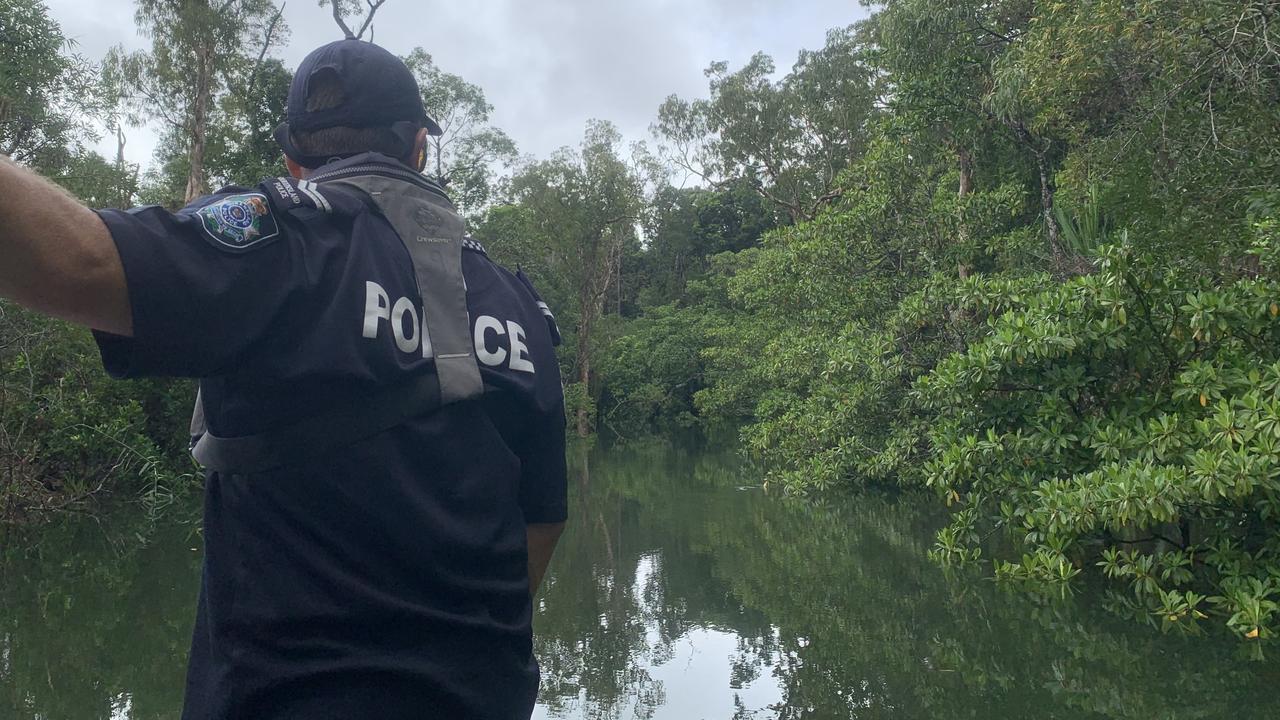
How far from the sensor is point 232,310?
0.99 m

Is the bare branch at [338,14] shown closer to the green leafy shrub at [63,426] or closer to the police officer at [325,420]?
the green leafy shrub at [63,426]

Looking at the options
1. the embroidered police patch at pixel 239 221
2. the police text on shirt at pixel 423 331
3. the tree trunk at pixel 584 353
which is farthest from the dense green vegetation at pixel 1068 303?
the tree trunk at pixel 584 353

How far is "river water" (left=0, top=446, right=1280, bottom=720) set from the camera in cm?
405

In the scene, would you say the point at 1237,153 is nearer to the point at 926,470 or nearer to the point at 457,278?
the point at 926,470

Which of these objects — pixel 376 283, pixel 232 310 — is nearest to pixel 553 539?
pixel 376 283

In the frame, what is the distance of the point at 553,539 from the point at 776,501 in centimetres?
967

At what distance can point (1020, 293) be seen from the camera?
6.50 m

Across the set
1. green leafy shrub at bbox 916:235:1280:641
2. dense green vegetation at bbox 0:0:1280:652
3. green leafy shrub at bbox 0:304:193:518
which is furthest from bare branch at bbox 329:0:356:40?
green leafy shrub at bbox 916:235:1280:641

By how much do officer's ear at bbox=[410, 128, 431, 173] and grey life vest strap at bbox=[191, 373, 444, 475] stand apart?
0.43 meters

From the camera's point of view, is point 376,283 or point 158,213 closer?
point 158,213

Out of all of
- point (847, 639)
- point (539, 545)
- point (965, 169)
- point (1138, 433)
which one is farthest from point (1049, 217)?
point (539, 545)

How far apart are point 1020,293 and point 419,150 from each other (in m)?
5.84

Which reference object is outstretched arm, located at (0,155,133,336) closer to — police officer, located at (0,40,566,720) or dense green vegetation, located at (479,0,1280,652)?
police officer, located at (0,40,566,720)

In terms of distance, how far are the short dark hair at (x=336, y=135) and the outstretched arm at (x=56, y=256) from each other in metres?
0.48
